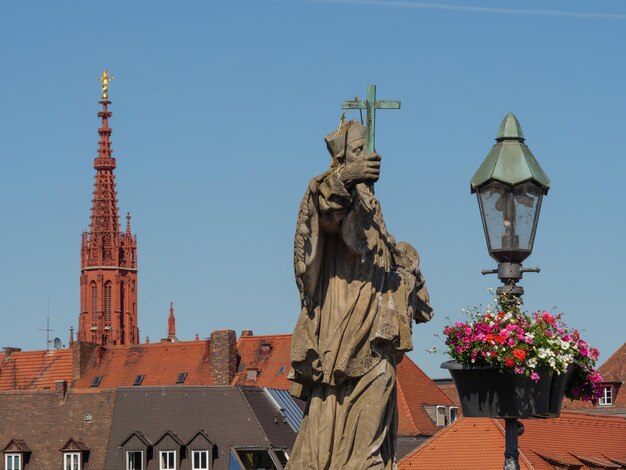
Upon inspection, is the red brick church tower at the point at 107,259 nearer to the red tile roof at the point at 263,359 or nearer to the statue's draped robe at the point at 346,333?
the red tile roof at the point at 263,359

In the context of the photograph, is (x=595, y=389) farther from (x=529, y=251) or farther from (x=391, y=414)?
(x=391, y=414)

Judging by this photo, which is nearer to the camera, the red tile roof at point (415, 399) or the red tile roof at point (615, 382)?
the red tile roof at point (415, 399)

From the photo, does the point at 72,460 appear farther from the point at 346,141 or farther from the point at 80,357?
the point at 346,141

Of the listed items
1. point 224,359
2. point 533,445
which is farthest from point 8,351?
point 533,445

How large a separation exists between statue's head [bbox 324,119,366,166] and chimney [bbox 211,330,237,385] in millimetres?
95371

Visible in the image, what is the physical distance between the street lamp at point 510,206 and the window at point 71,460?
220 feet

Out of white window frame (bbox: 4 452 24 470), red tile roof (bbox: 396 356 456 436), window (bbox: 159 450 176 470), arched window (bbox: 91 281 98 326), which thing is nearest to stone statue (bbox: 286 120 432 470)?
window (bbox: 159 450 176 470)

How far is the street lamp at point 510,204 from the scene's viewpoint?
12.4 m

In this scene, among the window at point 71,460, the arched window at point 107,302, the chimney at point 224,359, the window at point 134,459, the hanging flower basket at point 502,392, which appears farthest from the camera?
the arched window at point 107,302

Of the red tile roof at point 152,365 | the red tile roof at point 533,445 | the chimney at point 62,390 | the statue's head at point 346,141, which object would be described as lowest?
the red tile roof at point 533,445

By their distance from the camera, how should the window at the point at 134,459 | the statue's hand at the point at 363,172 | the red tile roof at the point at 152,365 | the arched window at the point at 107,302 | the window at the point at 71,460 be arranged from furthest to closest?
the arched window at the point at 107,302, the red tile roof at the point at 152,365, the window at the point at 71,460, the window at the point at 134,459, the statue's hand at the point at 363,172

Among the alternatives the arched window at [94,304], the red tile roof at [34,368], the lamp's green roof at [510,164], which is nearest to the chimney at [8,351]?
the red tile roof at [34,368]

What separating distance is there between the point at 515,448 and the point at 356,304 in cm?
157

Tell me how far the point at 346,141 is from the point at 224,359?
9633cm
